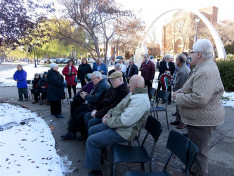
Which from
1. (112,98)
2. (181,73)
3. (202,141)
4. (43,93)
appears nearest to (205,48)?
(202,141)

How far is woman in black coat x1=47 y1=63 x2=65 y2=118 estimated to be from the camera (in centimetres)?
580

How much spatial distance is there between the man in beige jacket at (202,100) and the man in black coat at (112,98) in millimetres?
1309

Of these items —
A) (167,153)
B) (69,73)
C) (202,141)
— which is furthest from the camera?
(69,73)

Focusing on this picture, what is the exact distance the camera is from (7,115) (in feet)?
19.7

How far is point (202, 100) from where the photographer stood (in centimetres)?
217

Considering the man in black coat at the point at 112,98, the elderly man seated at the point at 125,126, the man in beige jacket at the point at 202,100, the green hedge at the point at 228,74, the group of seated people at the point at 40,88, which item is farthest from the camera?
the green hedge at the point at 228,74

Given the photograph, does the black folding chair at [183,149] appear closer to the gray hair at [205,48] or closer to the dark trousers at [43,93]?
the gray hair at [205,48]

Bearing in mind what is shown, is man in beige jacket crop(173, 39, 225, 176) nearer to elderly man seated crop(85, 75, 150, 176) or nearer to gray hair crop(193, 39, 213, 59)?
gray hair crop(193, 39, 213, 59)

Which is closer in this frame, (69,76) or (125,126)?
(125,126)

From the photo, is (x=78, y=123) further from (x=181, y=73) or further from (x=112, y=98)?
(x=181, y=73)

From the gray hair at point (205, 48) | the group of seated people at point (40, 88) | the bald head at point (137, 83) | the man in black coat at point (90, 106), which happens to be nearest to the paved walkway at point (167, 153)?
the man in black coat at point (90, 106)

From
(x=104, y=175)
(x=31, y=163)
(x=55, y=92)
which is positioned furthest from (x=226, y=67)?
(x=31, y=163)

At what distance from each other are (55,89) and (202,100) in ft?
15.8

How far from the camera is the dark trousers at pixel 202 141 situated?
2.37m
